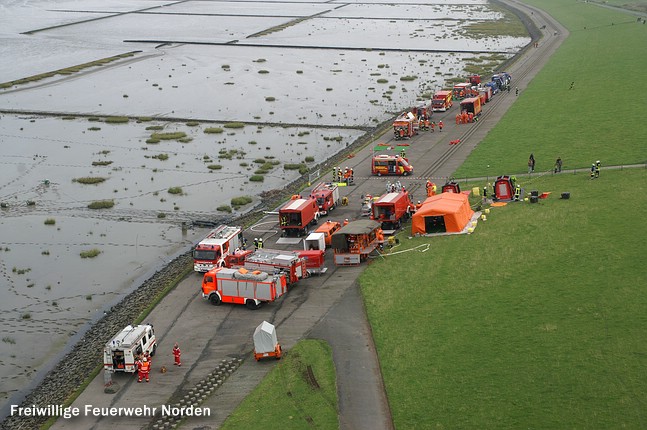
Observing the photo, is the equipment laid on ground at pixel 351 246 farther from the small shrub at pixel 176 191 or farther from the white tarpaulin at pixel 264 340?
the small shrub at pixel 176 191

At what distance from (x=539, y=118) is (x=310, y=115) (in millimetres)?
30447

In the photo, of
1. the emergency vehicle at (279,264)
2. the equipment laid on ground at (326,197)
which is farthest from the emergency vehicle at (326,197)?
the emergency vehicle at (279,264)

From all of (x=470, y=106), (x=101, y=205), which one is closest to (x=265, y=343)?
(x=101, y=205)

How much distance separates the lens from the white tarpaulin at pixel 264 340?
126 ft

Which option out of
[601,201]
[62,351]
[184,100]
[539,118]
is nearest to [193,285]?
[62,351]

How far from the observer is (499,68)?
442 feet

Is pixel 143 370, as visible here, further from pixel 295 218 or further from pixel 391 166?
pixel 391 166

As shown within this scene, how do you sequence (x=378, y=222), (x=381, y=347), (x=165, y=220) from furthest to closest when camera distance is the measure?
(x=165, y=220) → (x=378, y=222) → (x=381, y=347)

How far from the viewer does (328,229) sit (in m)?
54.7

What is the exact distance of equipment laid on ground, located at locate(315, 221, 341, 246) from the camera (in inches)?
2128

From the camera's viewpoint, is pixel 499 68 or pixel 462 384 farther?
pixel 499 68

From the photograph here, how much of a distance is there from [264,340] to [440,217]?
19.5 m

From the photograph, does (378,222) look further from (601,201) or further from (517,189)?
(601,201)

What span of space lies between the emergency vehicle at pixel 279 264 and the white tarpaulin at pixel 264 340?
8.27 meters
